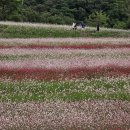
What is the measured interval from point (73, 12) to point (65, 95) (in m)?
70.6

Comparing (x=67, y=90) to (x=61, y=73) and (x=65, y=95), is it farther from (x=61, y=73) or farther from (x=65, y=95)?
(x=61, y=73)

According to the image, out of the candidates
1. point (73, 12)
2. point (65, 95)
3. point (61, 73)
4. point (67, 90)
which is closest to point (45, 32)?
point (61, 73)

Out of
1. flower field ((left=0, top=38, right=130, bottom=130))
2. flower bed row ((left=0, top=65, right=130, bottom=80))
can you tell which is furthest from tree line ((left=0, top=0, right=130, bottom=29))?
flower bed row ((left=0, top=65, right=130, bottom=80))

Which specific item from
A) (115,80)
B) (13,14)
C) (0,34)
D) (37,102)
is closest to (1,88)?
(37,102)

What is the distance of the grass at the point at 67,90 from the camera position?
15062 mm

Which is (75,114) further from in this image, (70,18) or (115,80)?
(70,18)

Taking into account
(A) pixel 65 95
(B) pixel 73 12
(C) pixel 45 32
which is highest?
(A) pixel 65 95

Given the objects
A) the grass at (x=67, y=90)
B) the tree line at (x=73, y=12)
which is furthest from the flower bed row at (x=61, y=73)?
the tree line at (x=73, y=12)

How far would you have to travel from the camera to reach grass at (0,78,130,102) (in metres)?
15.1

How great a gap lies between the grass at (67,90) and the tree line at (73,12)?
197 feet

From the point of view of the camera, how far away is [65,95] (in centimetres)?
1552

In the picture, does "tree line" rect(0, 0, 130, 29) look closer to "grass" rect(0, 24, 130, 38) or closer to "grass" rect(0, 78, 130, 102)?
"grass" rect(0, 24, 130, 38)

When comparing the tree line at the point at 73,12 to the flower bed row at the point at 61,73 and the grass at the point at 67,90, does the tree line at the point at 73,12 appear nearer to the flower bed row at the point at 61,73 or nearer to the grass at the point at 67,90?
the flower bed row at the point at 61,73

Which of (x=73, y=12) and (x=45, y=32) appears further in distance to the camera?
(x=73, y=12)
